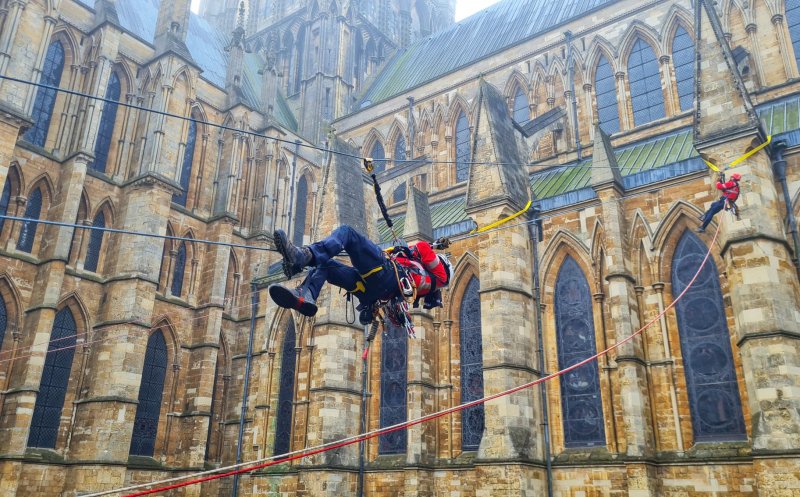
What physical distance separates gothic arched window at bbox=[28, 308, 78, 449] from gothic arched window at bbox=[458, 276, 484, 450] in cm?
1216

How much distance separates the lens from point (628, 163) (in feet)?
59.2

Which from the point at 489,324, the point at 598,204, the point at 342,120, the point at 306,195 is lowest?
the point at 489,324

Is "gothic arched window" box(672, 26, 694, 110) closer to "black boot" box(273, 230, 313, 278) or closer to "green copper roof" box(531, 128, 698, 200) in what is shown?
"green copper roof" box(531, 128, 698, 200)

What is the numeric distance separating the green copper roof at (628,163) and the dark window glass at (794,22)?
3.72m

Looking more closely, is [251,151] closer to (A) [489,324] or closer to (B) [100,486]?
(B) [100,486]

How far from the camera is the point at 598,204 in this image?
51.4 ft

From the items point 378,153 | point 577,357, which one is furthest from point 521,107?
point 577,357

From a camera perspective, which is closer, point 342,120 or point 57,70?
point 57,70

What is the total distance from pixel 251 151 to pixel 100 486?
50.5ft

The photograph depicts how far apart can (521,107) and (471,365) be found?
11.5 m

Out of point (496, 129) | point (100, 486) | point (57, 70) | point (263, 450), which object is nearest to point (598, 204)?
point (496, 129)

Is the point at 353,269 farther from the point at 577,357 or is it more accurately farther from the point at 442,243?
the point at 577,357

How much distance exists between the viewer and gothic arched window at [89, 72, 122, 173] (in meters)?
23.5

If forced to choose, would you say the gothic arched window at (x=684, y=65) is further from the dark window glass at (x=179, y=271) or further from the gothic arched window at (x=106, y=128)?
the gothic arched window at (x=106, y=128)
